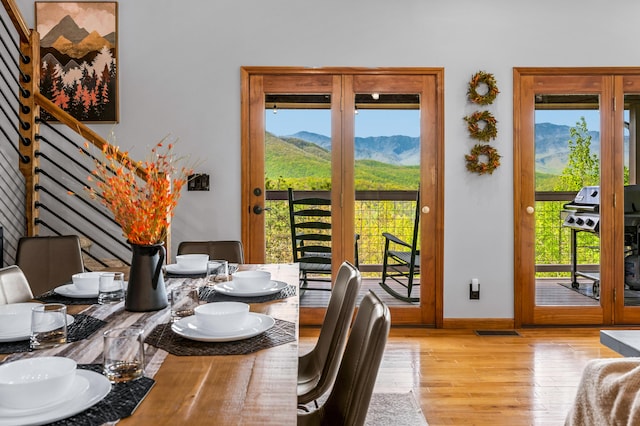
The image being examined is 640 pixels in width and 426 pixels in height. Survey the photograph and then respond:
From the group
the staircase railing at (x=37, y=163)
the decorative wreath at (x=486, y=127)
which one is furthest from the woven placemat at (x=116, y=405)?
the decorative wreath at (x=486, y=127)

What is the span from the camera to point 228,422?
0.91 metres

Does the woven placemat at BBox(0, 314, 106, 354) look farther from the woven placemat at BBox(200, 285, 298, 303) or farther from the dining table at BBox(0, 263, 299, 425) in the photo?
the woven placemat at BBox(200, 285, 298, 303)

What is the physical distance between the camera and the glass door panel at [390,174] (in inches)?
173

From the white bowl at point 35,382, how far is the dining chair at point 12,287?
122 centimetres

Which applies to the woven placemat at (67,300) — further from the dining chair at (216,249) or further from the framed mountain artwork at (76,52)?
the framed mountain artwork at (76,52)

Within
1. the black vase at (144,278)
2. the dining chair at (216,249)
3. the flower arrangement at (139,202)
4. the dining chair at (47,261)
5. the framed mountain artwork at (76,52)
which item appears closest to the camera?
the flower arrangement at (139,202)

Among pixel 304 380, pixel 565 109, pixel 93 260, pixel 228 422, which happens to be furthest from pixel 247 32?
pixel 228 422

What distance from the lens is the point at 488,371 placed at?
3.31 metres

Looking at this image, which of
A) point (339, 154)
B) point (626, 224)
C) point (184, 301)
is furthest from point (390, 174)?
point (184, 301)

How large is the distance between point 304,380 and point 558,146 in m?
3.45

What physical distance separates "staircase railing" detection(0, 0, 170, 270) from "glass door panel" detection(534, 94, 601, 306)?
308cm

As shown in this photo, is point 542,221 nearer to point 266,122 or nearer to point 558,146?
point 558,146

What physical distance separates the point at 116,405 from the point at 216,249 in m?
2.23

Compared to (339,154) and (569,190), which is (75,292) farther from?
A: (569,190)
